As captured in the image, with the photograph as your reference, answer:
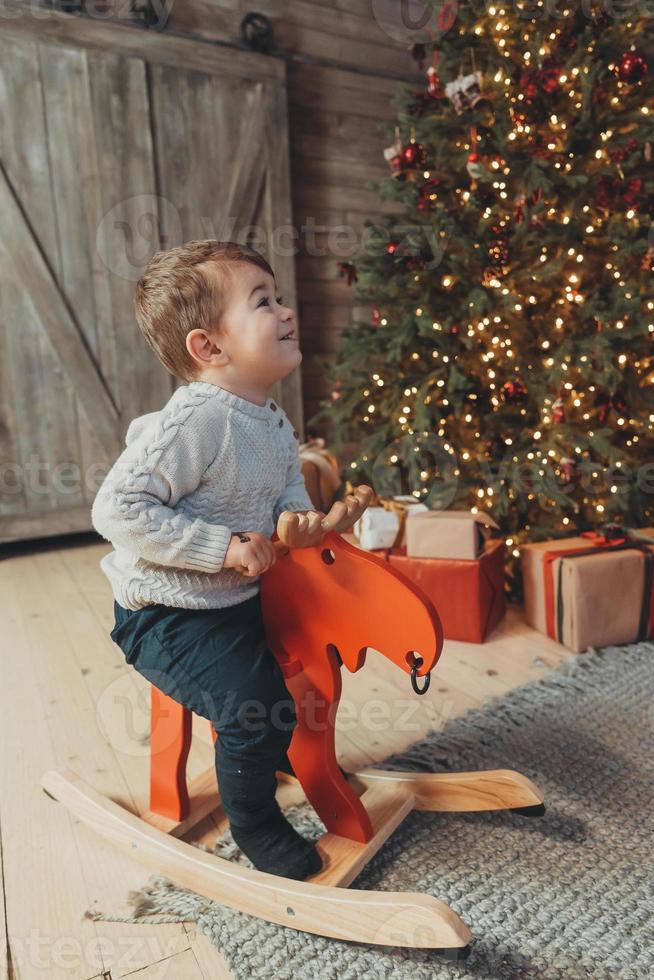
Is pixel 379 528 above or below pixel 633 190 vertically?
below

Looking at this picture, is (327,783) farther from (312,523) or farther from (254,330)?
(254,330)

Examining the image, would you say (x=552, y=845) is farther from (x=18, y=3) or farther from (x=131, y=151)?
(x=18, y=3)

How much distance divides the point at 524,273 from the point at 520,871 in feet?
5.07

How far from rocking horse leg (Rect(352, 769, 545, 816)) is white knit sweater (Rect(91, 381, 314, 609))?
0.42m

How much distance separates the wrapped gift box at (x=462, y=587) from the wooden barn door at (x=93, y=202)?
1.54 m

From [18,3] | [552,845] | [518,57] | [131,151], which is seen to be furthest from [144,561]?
[18,3]

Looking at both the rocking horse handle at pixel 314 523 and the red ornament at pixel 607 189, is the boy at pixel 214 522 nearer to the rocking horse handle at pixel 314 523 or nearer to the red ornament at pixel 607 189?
the rocking horse handle at pixel 314 523

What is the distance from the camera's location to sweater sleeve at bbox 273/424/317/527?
1.03 meters

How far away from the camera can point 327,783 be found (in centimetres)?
96

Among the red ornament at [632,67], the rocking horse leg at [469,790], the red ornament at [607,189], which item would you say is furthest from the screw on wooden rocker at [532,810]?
the red ornament at [632,67]

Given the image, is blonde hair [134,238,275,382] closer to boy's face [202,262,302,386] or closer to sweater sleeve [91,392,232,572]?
boy's face [202,262,302,386]
